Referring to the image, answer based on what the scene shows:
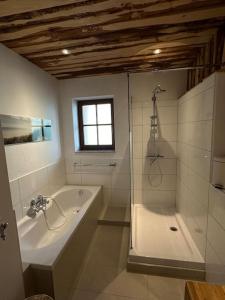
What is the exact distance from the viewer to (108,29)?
1.54 m

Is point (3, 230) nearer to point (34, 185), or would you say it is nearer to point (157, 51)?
point (34, 185)

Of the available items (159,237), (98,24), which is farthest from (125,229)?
(98,24)

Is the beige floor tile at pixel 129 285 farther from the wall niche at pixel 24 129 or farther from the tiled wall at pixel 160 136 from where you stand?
the wall niche at pixel 24 129

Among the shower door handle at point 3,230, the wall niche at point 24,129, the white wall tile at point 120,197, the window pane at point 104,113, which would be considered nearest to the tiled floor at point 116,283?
the white wall tile at point 120,197

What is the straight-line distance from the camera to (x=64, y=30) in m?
1.53

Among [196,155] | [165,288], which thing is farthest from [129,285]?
[196,155]

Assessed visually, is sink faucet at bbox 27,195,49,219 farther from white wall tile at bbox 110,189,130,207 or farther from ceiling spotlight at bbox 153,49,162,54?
ceiling spotlight at bbox 153,49,162,54

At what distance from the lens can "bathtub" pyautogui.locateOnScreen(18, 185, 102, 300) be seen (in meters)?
1.32

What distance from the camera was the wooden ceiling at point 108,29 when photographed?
4.17 feet

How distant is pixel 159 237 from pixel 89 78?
8.58 ft

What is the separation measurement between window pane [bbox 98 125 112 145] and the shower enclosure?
0.43m

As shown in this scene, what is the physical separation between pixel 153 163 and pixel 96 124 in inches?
48.3

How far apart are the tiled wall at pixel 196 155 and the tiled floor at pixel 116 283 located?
0.54 m

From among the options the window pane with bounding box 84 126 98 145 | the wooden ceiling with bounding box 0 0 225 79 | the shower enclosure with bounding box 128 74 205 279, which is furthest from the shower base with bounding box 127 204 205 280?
the wooden ceiling with bounding box 0 0 225 79
